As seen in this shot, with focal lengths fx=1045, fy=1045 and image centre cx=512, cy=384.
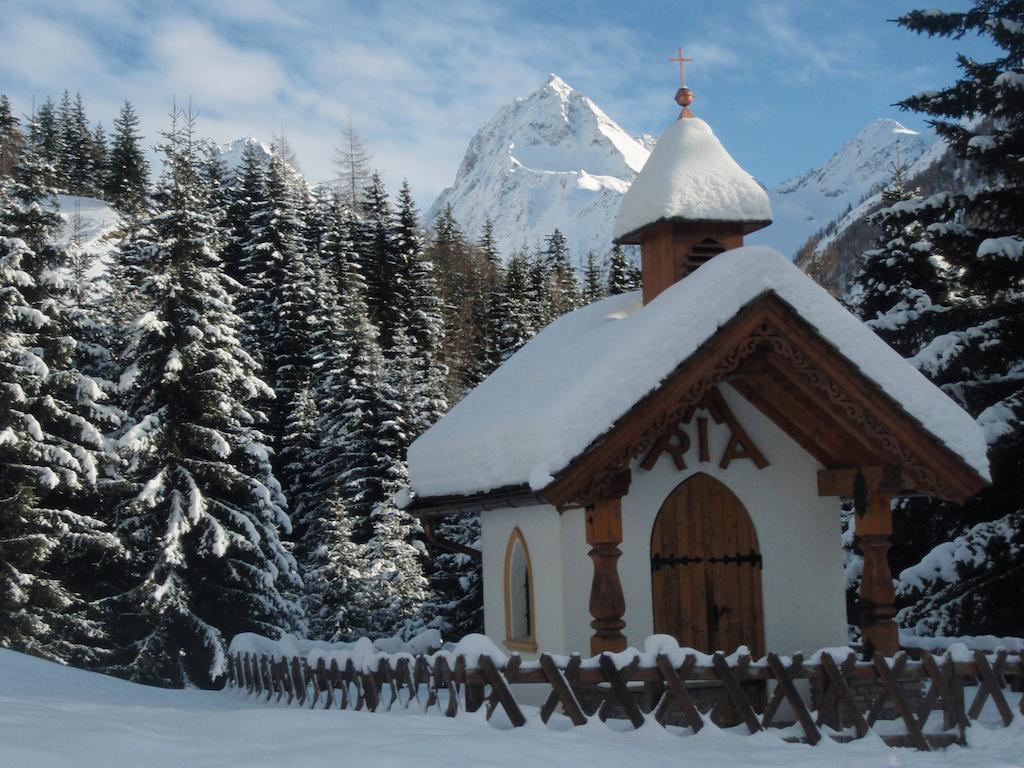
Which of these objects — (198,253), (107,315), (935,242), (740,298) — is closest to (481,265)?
(107,315)

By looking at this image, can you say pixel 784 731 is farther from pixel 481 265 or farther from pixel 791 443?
pixel 481 265

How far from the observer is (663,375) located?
36.9ft

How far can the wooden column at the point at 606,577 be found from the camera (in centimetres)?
1137

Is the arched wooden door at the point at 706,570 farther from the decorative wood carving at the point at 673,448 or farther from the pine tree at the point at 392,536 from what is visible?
the pine tree at the point at 392,536

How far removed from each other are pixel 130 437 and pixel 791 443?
19404 mm

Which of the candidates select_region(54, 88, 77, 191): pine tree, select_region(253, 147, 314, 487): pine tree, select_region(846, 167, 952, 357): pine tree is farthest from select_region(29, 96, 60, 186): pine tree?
select_region(846, 167, 952, 357): pine tree

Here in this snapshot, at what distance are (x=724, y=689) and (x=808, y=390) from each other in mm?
3666

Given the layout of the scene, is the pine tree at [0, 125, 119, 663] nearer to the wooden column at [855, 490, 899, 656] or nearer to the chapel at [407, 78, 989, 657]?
the chapel at [407, 78, 989, 657]

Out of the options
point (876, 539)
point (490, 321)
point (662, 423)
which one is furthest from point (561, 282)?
point (662, 423)

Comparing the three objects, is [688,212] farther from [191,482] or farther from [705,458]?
[191,482]

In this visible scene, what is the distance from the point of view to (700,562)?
42.8ft

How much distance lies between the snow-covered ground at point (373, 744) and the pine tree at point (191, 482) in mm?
16588

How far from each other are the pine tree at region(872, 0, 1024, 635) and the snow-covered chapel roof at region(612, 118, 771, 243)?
407cm

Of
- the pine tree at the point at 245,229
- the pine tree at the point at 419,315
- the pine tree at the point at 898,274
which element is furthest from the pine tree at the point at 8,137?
the pine tree at the point at 898,274
